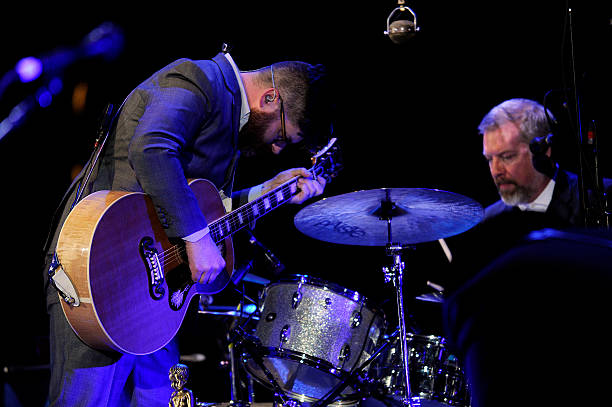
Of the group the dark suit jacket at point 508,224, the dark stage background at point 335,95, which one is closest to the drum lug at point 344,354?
the dark suit jacket at point 508,224

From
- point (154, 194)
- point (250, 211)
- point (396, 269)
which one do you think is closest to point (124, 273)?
point (154, 194)

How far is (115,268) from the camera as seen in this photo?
2043 mm

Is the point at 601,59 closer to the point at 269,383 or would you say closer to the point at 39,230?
the point at 269,383

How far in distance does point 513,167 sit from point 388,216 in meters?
1.43

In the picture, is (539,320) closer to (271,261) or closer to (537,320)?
(537,320)

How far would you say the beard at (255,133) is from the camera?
2.77 meters

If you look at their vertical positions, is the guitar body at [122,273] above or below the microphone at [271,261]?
above

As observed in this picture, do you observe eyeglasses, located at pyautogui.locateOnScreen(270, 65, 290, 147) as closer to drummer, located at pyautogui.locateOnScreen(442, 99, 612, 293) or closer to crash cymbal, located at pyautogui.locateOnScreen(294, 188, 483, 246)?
crash cymbal, located at pyautogui.locateOnScreen(294, 188, 483, 246)

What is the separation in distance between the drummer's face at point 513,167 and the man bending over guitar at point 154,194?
199 cm

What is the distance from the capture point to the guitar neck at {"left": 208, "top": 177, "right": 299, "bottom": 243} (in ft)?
8.80

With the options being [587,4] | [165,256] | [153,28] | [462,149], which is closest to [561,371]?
[165,256]

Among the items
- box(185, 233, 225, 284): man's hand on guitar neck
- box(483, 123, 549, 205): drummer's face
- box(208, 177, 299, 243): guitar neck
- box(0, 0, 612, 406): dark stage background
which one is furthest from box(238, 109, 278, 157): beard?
box(483, 123, 549, 205): drummer's face

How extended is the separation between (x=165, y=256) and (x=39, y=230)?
3.69m

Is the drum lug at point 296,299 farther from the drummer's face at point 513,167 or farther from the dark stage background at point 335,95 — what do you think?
the drummer's face at point 513,167
